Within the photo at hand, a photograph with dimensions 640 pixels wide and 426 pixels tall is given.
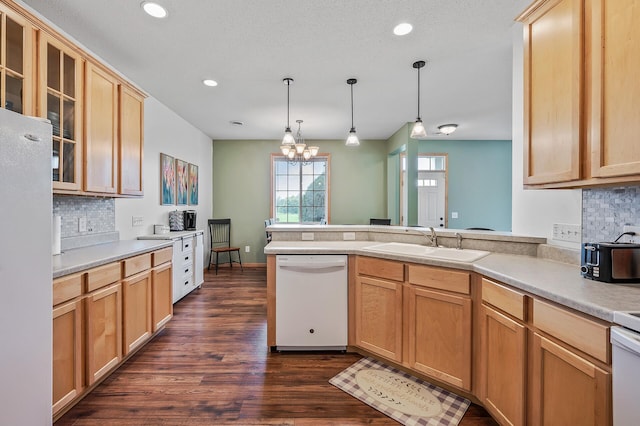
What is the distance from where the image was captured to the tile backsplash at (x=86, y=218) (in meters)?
2.22

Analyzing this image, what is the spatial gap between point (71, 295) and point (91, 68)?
173 cm

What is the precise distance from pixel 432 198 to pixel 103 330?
5.83m

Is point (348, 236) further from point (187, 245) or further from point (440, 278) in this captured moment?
point (187, 245)

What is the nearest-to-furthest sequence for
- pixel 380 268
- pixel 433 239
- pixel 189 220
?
pixel 380 268 < pixel 433 239 < pixel 189 220

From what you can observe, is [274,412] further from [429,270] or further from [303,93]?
[303,93]

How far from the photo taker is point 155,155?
371cm

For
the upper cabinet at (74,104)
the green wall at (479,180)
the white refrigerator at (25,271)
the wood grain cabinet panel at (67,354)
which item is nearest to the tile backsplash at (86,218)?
the upper cabinet at (74,104)

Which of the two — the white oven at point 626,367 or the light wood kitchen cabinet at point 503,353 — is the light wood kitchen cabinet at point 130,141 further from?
the white oven at point 626,367

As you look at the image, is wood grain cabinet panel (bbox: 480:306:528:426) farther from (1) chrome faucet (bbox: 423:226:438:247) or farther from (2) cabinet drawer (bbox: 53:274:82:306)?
(2) cabinet drawer (bbox: 53:274:82:306)

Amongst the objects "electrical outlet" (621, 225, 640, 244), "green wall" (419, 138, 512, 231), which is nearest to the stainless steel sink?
"electrical outlet" (621, 225, 640, 244)

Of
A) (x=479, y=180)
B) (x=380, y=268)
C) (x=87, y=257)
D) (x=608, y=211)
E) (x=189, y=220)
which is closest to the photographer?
(x=608, y=211)

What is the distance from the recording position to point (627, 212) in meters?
1.44

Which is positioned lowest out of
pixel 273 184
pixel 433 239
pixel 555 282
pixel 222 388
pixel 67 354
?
pixel 222 388

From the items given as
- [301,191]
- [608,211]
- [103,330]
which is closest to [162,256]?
[103,330]
